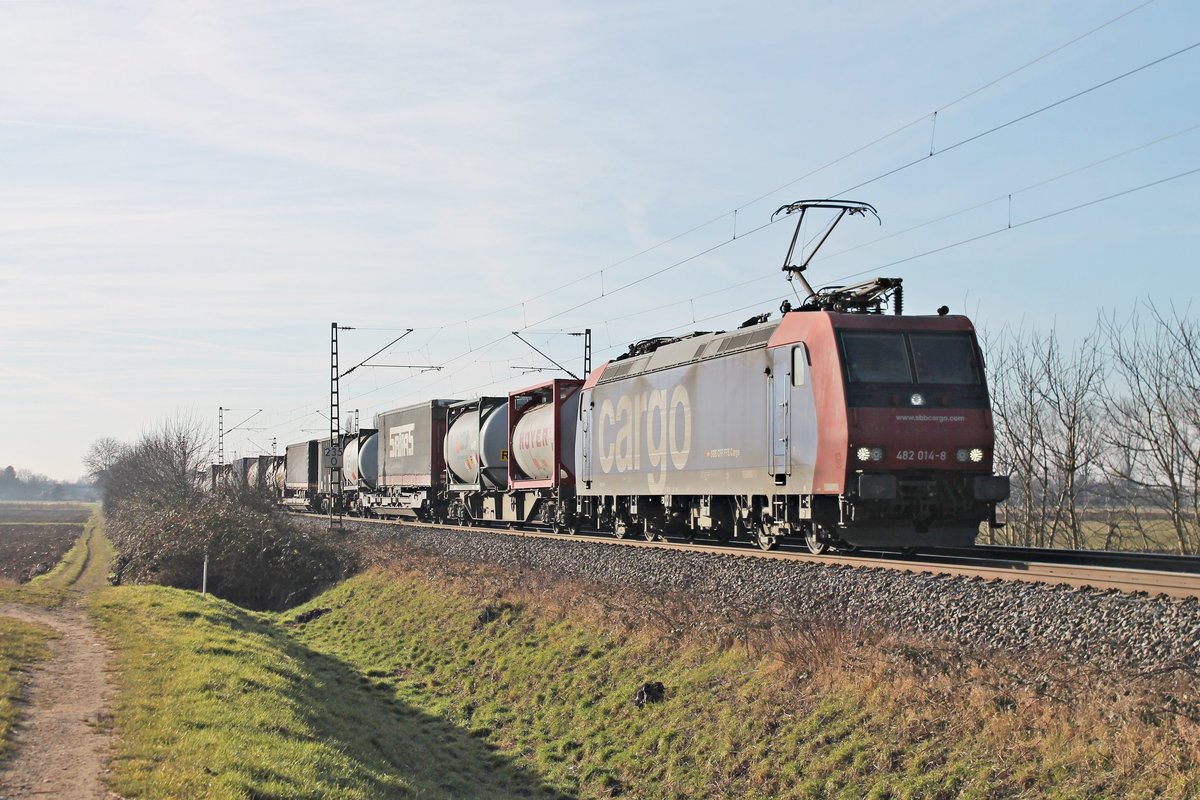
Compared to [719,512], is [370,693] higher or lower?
lower

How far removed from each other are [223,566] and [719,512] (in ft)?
66.9

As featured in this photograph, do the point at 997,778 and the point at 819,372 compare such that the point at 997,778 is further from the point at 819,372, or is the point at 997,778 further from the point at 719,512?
the point at 719,512

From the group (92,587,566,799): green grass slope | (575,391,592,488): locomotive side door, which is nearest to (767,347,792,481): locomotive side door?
(92,587,566,799): green grass slope

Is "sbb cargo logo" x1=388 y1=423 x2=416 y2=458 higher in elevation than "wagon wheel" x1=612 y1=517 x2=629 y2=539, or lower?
higher

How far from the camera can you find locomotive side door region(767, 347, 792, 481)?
18.3 metres

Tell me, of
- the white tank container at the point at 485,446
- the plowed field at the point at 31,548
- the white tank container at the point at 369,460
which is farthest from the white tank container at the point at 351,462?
the white tank container at the point at 485,446

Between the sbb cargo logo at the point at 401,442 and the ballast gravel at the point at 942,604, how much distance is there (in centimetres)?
2216

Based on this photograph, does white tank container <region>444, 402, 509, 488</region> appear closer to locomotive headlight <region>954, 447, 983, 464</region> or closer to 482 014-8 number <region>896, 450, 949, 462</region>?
482 014-8 number <region>896, 450, 949, 462</region>

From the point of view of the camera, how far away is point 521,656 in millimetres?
18125

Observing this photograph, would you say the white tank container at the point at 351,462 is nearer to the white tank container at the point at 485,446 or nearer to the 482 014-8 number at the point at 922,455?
the white tank container at the point at 485,446

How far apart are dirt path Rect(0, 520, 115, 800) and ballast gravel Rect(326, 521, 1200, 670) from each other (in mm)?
8028

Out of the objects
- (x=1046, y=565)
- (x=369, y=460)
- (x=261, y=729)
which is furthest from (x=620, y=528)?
(x=369, y=460)

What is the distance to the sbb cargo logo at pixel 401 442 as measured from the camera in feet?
140

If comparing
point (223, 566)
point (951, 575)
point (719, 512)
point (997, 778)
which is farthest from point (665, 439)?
point (223, 566)
